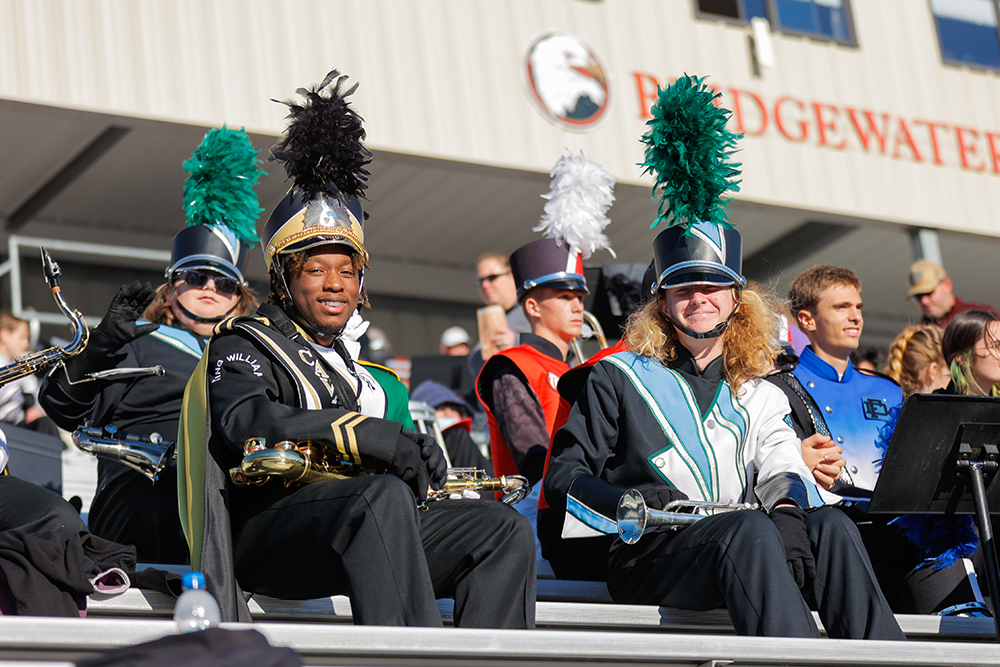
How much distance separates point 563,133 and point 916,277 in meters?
4.16

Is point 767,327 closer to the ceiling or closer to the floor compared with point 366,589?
closer to the ceiling

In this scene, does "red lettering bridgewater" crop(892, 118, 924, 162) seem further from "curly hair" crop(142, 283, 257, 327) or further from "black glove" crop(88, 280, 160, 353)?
"black glove" crop(88, 280, 160, 353)

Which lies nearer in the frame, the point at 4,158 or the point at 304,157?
the point at 304,157

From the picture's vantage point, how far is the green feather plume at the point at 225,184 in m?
4.76

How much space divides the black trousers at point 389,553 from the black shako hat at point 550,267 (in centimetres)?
221

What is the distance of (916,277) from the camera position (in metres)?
7.70

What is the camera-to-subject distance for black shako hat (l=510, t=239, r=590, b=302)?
5492 millimetres

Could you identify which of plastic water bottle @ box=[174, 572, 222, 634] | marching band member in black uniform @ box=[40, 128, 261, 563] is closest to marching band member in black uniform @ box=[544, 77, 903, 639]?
marching band member in black uniform @ box=[40, 128, 261, 563]

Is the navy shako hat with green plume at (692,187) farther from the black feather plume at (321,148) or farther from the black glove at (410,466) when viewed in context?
the black glove at (410,466)

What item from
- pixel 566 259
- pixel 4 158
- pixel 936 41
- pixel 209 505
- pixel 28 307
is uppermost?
pixel 936 41

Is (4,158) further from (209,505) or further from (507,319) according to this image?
(209,505)

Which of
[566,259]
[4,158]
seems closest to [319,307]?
[566,259]

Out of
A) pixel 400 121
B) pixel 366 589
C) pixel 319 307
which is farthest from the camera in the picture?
pixel 400 121

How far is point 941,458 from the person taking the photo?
3625 millimetres
